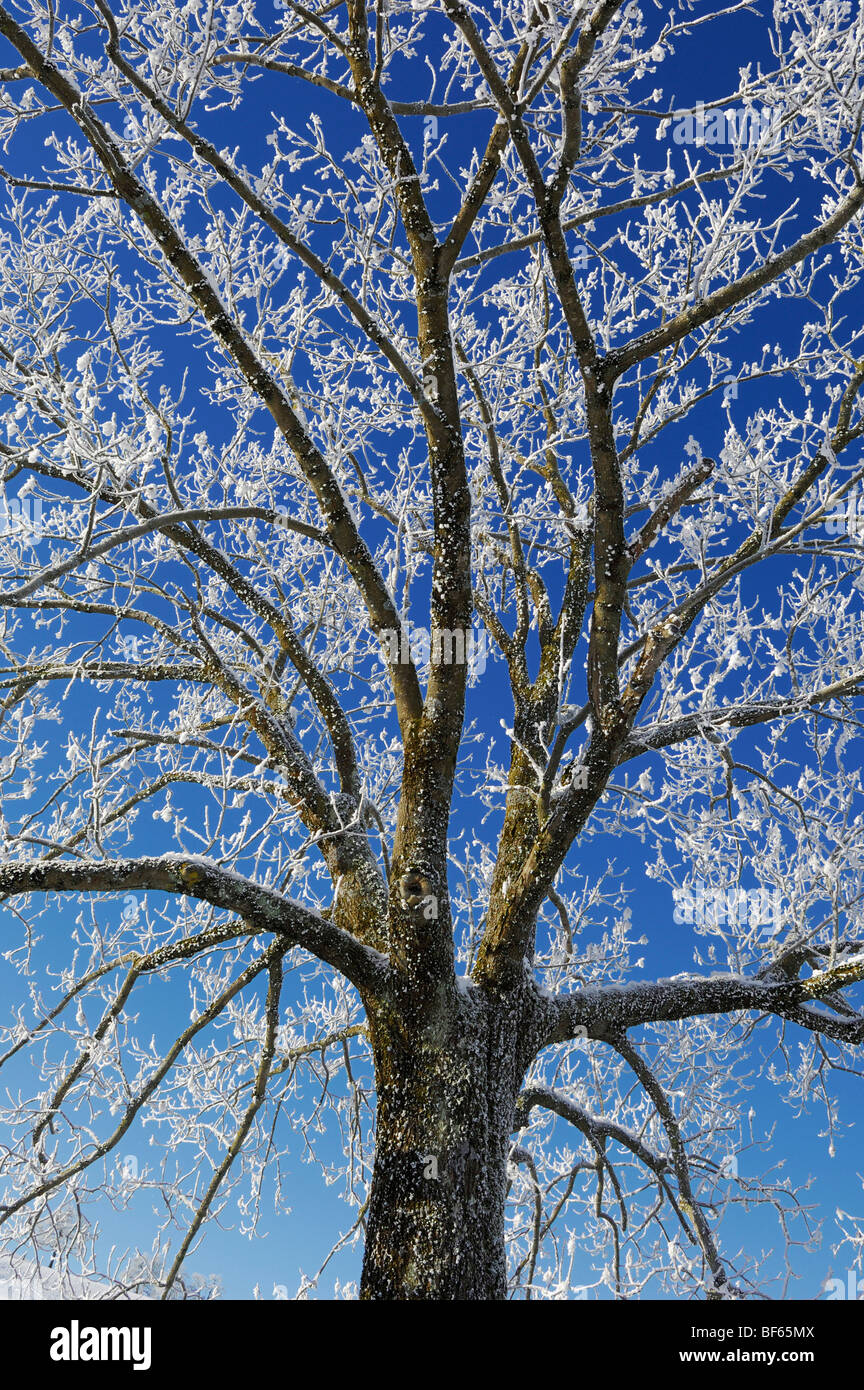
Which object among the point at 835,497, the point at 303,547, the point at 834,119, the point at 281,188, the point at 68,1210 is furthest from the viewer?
the point at 303,547

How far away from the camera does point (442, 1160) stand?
3.27 m

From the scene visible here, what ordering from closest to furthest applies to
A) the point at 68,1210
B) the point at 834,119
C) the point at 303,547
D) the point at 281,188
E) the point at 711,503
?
the point at 834,119 < the point at 281,188 < the point at 68,1210 < the point at 711,503 < the point at 303,547

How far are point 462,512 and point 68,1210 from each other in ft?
14.2

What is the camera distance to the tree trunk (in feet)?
10.2

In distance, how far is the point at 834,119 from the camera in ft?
13.0

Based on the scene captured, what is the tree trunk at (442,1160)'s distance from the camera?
3.11 m

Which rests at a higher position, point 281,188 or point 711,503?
point 281,188
